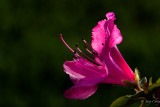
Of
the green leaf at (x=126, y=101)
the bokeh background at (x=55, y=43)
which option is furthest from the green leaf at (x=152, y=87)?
the bokeh background at (x=55, y=43)

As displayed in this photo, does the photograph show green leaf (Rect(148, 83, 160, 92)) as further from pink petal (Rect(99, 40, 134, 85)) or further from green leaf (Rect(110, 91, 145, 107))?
pink petal (Rect(99, 40, 134, 85))

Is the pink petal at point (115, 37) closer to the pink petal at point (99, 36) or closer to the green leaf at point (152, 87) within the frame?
the pink petal at point (99, 36)

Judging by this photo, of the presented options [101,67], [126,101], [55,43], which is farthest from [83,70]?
[55,43]

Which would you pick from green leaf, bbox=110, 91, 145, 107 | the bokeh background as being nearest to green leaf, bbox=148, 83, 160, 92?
green leaf, bbox=110, 91, 145, 107

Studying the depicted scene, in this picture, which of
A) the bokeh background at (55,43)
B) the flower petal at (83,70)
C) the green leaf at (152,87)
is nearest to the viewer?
the green leaf at (152,87)

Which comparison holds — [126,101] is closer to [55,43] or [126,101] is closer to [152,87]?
[152,87]

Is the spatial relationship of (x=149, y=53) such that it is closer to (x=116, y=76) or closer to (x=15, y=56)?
(x=15, y=56)

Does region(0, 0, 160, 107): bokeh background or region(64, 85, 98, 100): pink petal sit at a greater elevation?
region(0, 0, 160, 107): bokeh background
